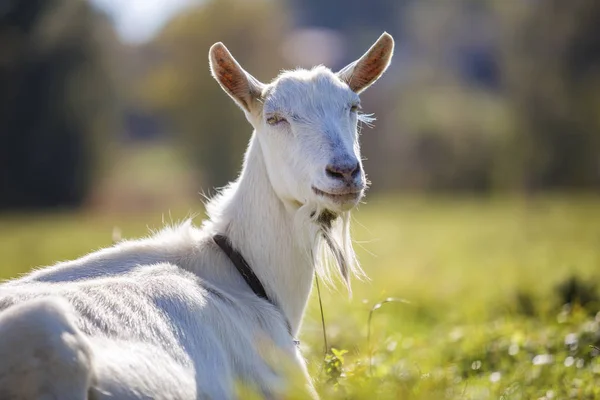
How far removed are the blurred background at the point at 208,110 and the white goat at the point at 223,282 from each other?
893 inches

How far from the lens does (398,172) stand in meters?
37.8

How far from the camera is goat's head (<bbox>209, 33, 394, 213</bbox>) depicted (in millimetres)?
4117

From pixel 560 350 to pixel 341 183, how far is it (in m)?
2.48

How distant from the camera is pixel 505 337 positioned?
6.00 meters

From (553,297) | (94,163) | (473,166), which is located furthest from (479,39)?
(553,297)

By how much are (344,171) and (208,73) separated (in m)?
28.5

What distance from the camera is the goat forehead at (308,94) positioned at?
180 inches

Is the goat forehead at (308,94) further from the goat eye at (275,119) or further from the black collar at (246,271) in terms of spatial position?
the black collar at (246,271)

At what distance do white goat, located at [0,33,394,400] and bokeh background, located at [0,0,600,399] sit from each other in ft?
1.89

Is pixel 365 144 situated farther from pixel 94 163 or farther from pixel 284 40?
pixel 94 163

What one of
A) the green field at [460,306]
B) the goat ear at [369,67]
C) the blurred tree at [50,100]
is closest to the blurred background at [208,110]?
the blurred tree at [50,100]

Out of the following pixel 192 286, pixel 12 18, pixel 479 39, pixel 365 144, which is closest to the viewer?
pixel 192 286

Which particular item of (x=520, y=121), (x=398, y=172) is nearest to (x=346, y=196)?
(x=520, y=121)

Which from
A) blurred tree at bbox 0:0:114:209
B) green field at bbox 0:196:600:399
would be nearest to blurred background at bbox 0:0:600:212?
blurred tree at bbox 0:0:114:209
